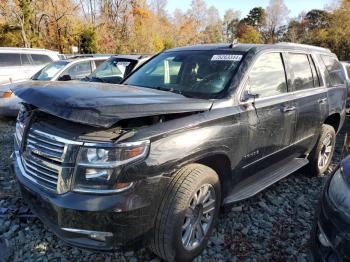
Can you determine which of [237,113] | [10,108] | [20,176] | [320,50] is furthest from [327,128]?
[10,108]

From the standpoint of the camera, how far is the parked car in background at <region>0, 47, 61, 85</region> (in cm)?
1124

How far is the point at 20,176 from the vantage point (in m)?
3.04

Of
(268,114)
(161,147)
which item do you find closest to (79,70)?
(268,114)

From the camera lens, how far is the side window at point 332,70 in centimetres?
534

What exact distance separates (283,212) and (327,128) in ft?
5.74

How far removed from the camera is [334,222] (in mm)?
2348

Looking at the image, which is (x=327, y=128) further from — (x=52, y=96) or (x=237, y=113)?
(x=52, y=96)

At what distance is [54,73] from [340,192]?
8536 mm

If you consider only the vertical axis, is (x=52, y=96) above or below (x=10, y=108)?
above

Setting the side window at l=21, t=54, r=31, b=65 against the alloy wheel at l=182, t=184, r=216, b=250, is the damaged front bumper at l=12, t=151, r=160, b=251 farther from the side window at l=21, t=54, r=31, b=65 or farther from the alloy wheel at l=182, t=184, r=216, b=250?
the side window at l=21, t=54, r=31, b=65

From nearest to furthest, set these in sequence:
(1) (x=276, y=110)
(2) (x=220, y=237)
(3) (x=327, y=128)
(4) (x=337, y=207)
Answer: (4) (x=337, y=207)
(2) (x=220, y=237)
(1) (x=276, y=110)
(3) (x=327, y=128)

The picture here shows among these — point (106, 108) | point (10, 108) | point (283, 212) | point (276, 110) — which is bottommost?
point (283, 212)

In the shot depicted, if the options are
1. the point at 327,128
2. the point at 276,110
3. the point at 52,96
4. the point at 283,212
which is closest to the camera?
the point at 52,96

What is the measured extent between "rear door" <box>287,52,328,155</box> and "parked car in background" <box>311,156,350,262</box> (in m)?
1.73
